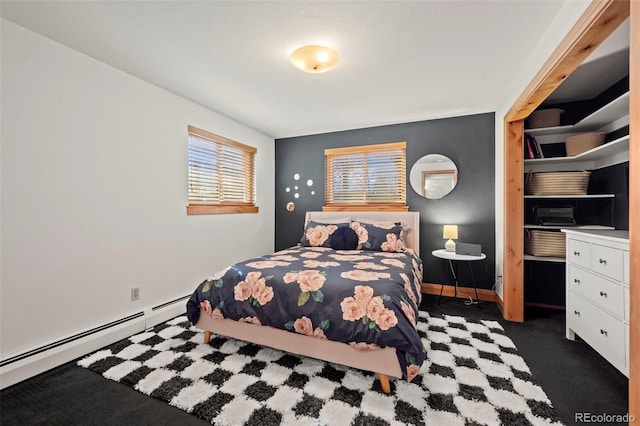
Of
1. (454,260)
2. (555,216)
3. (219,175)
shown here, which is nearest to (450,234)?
(454,260)

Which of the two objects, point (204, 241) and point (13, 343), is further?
point (204, 241)

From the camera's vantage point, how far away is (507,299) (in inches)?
109

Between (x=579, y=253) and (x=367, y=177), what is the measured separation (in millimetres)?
2476

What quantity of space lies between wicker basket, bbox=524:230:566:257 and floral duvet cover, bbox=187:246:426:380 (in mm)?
1547

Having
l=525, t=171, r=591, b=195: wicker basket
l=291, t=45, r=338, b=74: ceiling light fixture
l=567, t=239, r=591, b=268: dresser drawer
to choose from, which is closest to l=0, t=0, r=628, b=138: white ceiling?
l=291, t=45, r=338, b=74: ceiling light fixture

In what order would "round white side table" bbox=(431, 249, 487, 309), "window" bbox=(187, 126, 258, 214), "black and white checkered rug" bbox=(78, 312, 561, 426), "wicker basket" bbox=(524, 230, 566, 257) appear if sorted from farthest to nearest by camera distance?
"window" bbox=(187, 126, 258, 214) → "round white side table" bbox=(431, 249, 487, 309) → "wicker basket" bbox=(524, 230, 566, 257) → "black and white checkered rug" bbox=(78, 312, 561, 426)

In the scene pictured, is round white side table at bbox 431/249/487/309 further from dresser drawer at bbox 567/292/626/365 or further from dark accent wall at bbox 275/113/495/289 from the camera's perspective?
dresser drawer at bbox 567/292/626/365

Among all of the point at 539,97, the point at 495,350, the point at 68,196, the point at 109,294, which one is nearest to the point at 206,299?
the point at 109,294

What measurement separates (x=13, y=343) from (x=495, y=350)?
3.39 meters

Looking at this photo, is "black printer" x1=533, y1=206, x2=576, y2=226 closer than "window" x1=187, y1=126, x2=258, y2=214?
Yes

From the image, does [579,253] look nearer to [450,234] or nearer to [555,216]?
[555,216]

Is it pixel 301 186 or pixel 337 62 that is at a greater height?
pixel 337 62

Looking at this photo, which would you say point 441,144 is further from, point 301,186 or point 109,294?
point 109,294

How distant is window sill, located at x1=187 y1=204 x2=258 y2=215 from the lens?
3127 millimetres
